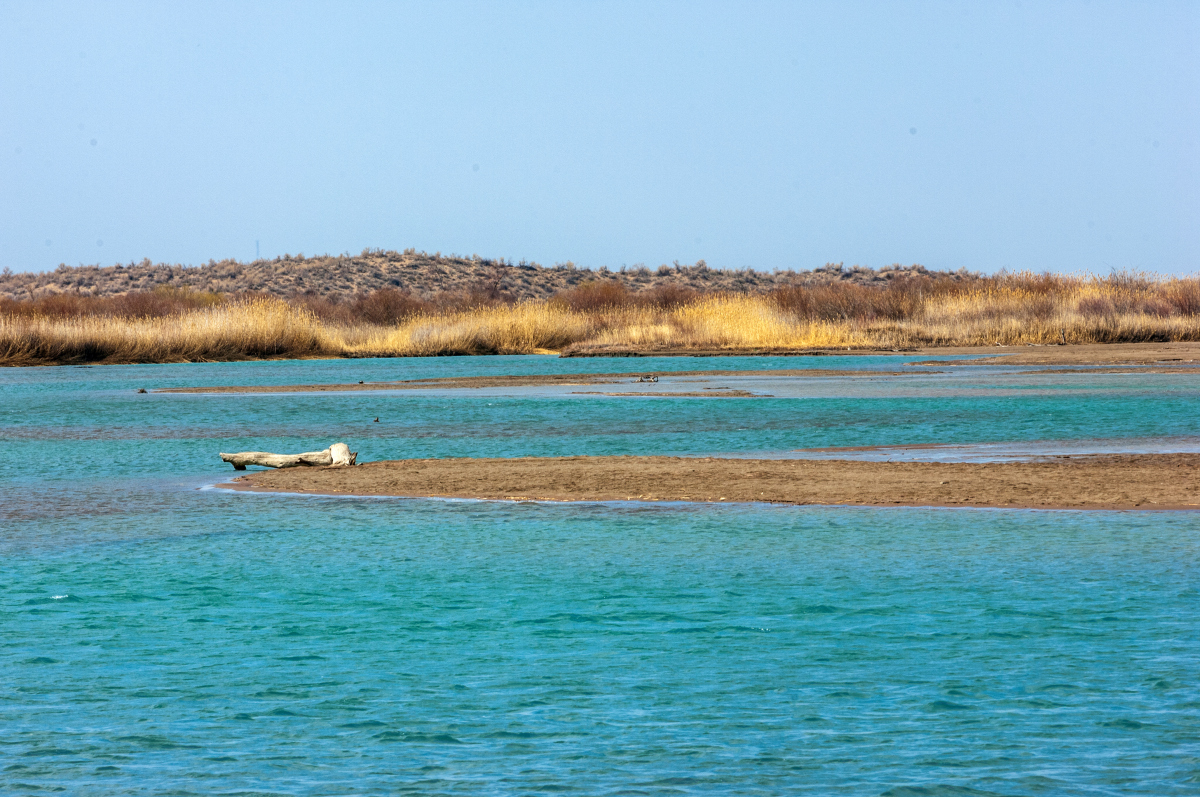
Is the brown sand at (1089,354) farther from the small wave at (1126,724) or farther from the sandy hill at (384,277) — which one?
the sandy hill at (384,277)

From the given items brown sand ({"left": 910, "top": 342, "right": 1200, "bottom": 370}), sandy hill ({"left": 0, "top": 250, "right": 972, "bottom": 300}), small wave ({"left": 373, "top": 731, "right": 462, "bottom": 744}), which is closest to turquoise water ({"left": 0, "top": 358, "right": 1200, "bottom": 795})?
small wave ({"left": 373, "top": 731, "right": 462, "bottom": 744})

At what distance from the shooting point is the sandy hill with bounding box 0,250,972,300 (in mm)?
106500

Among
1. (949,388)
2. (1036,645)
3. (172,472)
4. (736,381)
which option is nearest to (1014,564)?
(1036,645)

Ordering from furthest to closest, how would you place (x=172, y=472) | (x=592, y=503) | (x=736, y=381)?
(x=736, y=381) → (x=172, y=472) → (x=592, y=503)

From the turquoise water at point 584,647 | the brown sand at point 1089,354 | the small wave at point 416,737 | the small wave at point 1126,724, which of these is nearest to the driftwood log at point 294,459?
the turquoise water at point 584,647

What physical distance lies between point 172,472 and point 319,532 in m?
5.12

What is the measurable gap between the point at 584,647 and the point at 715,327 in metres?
41.6

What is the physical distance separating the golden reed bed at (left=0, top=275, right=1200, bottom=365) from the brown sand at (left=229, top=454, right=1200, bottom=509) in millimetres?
31736

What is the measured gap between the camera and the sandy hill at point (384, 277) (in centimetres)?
10650

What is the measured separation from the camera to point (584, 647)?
6703mm

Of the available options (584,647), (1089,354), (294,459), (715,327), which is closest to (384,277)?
(715,327)

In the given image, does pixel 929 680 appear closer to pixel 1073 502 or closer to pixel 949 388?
pixel 1073 502

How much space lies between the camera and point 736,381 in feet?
102

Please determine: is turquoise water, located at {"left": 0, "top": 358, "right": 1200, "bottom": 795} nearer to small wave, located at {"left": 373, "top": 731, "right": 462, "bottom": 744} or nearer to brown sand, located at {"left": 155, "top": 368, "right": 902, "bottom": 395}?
small wave, located at {"left": 373, "top": 731, "right": 462, "bottom": 744}
